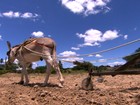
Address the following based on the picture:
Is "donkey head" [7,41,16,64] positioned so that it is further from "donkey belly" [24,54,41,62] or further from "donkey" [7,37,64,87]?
"donkey belly" [24,54,41,62]

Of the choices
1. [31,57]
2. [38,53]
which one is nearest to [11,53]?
[31,57]

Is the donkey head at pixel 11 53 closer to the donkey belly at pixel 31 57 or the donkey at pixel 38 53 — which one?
the donkey at pixel 38 53

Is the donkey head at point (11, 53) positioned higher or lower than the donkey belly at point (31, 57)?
higher

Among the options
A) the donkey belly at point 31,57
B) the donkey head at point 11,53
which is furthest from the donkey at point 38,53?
the donkey head at point 11,53

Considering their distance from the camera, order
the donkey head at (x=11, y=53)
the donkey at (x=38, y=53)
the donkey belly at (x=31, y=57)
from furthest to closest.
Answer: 1. the donkey head at (x=11, y=53)
2. the donkey belly at (x=31, y=57)
3. the donkey at (x=38, y=53)

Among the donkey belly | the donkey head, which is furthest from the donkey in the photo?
the donkey head

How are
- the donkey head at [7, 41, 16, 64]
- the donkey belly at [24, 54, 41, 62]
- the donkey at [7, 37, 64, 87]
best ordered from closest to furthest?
the donkey at [7, 37, 64, 87] → the donkey belly at [24, 54, 41, 62] → the donkey head at [7, 41, 16, 64]

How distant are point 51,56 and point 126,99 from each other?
4.05 m

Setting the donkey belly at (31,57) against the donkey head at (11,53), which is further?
the donkey head at (11,53)

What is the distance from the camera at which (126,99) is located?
25.5 feet

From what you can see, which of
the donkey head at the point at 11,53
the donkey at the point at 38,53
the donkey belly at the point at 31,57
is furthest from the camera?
the donkey head at the point at 11,53

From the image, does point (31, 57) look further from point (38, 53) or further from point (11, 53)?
point (11, 53)

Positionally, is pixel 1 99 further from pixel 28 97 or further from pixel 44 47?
pixel 44 47

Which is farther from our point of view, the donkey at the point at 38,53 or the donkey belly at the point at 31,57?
the donkey belly at the point at 31,57
